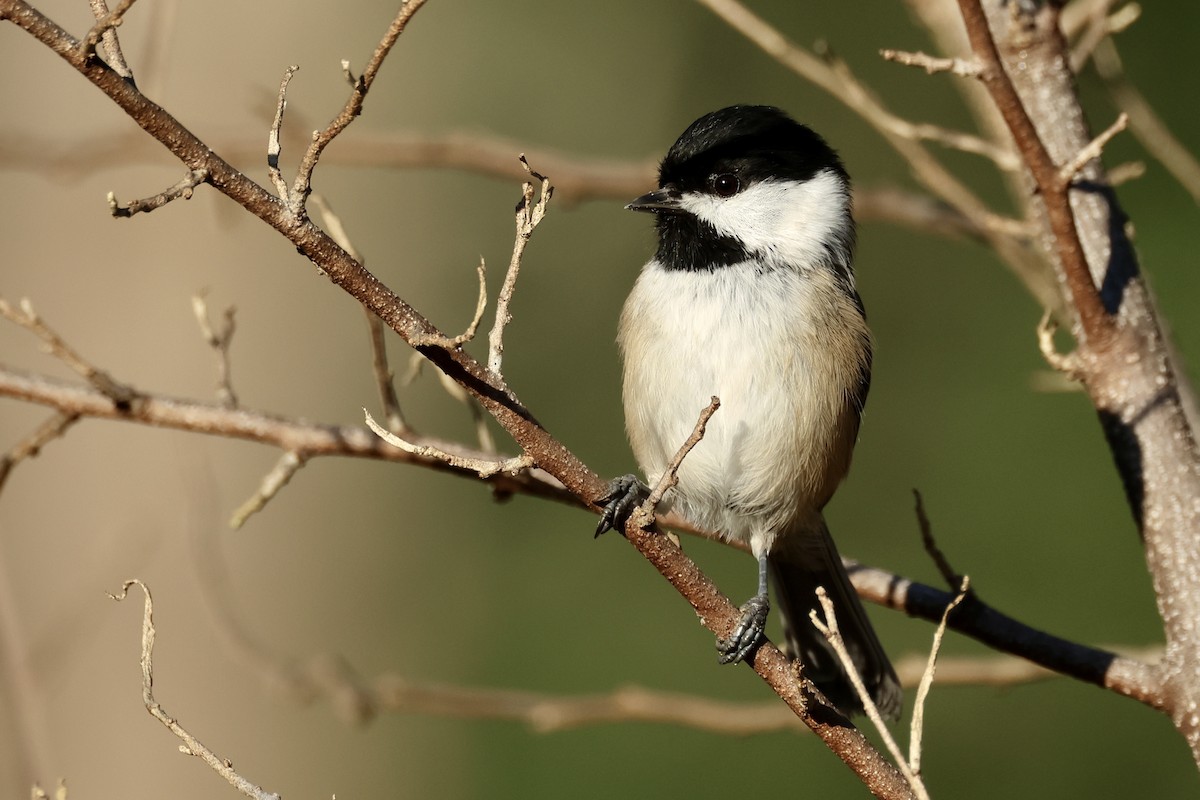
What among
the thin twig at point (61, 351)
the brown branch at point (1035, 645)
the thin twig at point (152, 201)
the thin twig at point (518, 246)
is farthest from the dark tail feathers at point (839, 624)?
the thin twig at point (152, 201)

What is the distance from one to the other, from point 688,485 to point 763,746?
2.85 m

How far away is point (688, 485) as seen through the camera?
10.5 ft

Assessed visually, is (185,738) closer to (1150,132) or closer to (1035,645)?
(1035,645)

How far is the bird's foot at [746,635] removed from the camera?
82.1 inches

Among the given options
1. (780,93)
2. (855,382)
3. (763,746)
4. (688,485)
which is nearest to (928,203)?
(855,382)

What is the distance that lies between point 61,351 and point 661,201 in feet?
5.12

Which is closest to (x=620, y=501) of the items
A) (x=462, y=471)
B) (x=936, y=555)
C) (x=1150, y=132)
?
(x=462, y=471)

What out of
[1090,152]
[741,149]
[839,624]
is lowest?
[839,624]

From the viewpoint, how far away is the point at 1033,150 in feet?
6.84

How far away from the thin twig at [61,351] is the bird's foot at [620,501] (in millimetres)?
908

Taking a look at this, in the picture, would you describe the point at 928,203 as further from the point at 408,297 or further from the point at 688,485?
the point at 408,297

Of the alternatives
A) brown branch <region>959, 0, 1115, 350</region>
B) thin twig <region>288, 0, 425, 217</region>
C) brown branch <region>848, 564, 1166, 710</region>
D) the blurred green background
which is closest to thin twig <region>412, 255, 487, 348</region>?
thin twig <region>288, 0, 425, 217</region>

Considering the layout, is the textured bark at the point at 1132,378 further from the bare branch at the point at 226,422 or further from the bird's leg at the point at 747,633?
the bare branch at the point at 226,422

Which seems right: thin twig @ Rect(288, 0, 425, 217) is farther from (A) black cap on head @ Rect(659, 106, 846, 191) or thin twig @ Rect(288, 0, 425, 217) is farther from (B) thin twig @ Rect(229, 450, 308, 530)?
(A) black cap on head @ Rect(659, 106, 846, 191)
